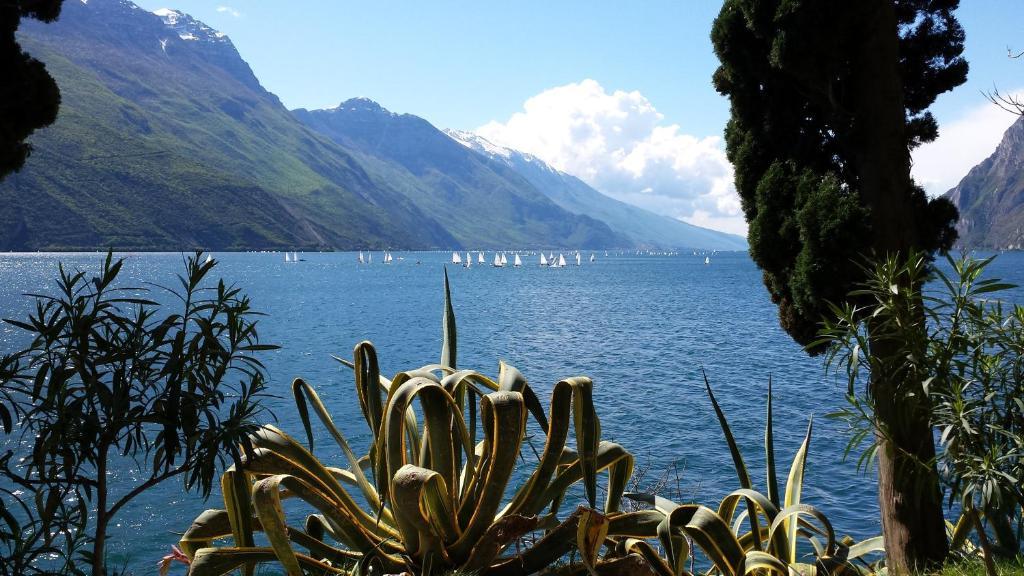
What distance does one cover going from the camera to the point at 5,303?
50.8 metres

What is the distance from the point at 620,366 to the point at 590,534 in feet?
83.9

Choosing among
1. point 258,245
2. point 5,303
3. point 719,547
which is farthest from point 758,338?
point 258,245

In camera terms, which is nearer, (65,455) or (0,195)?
(65,455)

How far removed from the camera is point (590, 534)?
3605 mm

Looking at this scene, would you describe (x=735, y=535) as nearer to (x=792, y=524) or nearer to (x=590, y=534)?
(x=792, y=524)

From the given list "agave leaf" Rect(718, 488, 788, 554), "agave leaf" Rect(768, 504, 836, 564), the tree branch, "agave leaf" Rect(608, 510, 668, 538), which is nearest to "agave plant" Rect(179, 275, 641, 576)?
"agave leaf" Rect(608, 510, 668, 538)

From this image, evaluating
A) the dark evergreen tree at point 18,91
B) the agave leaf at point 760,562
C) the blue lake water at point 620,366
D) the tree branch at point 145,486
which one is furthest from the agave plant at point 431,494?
the dark evergreen tree at point 18,91

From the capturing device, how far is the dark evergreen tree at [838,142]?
6.03 m

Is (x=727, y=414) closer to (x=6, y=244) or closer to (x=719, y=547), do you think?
(x=719, y=547)

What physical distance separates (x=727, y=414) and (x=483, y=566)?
653 inches

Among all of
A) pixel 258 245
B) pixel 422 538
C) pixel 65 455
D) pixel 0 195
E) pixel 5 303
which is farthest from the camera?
pixel 258 245

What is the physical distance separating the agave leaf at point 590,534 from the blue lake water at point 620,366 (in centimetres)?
142

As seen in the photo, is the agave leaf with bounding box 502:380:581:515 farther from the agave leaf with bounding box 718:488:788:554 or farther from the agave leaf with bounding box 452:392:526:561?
the agave leaf with bounding box 718:488:788:554

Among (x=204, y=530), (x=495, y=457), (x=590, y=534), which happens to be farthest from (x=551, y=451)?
(x=204, y=530)
